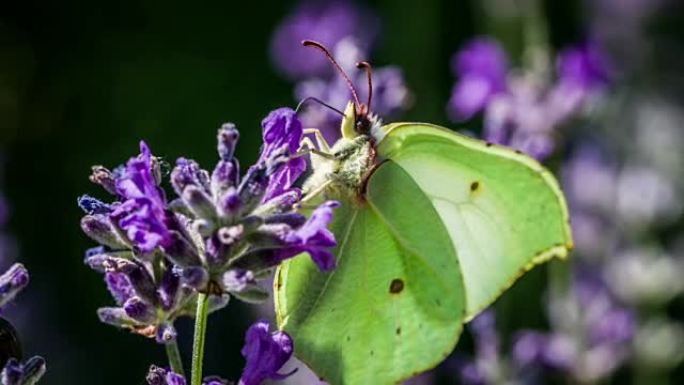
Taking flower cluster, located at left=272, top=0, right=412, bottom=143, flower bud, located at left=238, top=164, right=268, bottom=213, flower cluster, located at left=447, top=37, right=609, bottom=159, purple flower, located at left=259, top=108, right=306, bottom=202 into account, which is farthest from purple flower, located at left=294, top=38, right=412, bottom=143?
flower bud, located at left=238, top=164, right=268, bottom=213

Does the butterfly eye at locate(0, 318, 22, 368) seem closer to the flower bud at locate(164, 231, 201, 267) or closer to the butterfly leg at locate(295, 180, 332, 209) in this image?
the flower bud at locate(164, 231, 201, 267)

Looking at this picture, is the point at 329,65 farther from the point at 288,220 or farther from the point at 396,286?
the point at 288,220

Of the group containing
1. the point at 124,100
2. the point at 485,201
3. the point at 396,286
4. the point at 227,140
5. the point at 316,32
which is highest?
the point at 227,140

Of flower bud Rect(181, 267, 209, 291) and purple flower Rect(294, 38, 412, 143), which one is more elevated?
flower bud Rect(181, 267, 209, 291)

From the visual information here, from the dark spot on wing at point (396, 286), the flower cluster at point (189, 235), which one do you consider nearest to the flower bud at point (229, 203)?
the flower cluster at point (189, 235)

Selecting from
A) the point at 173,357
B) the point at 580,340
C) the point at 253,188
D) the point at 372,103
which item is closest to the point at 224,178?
the point at 253,188

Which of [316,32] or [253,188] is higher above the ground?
[253,188]
